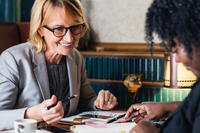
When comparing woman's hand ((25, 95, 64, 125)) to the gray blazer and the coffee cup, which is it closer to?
the gray blazer

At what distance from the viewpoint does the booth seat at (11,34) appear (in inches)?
87.7

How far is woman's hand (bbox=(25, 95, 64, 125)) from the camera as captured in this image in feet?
5.04

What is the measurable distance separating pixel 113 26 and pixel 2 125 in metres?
1.62

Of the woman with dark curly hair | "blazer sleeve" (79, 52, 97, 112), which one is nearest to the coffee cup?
the woman with dark curly hair

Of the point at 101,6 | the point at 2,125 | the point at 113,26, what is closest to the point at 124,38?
the point at 113,26

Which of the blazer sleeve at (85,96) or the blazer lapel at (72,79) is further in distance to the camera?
the blazer sleeve at (85,96)

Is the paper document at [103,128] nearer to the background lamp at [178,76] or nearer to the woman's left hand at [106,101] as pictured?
the woman's left hand at [106,101]

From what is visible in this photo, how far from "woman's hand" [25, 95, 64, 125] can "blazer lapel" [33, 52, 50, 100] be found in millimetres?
283

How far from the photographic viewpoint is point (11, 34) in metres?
2.30

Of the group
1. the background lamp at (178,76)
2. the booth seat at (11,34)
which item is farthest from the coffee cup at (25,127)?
the background lamp at (178,76)

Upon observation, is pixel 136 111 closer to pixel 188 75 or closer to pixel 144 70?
pixel 188 75

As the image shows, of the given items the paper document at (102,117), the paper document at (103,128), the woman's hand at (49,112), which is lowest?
the paper document at (102,117)

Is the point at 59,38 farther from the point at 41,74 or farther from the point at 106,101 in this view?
the point at 106,101

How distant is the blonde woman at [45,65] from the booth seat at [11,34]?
1.07ft
